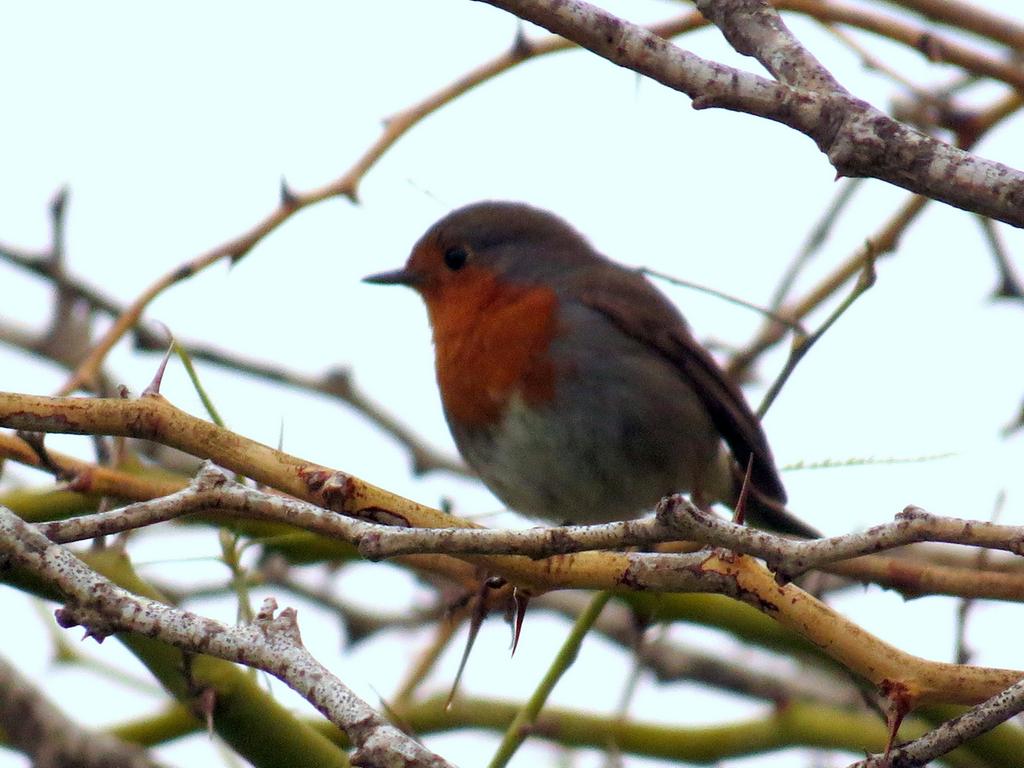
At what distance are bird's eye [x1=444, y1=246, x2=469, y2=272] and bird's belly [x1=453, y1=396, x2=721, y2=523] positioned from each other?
0.92m

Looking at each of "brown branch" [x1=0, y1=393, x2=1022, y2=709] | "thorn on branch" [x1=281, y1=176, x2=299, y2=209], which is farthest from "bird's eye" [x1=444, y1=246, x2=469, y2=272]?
"brown branch" [x1=0, y1=393, x2=1022, y2=709]

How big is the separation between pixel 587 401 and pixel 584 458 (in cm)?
18

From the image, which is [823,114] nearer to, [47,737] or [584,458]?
[47,737]

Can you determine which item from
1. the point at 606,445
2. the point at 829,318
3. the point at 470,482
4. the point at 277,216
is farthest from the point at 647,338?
the point at 829,318

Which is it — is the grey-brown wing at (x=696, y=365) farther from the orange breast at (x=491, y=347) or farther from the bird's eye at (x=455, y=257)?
the bird's eye at (x=455, y=257)

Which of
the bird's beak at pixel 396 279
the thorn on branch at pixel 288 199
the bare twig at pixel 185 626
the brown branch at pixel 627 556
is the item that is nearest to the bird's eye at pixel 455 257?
the bird's beak at pixel 396 279

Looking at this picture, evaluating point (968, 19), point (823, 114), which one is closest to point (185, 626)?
point (823, 114)

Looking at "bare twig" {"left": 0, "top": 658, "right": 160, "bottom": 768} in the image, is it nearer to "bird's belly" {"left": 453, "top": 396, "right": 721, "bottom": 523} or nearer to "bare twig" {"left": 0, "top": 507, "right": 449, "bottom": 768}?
"bare twig" {"left": 0, "top": 507, "right": 449, "bottom": 768}

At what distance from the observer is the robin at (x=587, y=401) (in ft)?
15.0

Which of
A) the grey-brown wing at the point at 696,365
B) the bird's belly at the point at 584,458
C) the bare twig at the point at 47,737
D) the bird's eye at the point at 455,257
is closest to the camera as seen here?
the bare twig at the point at 47,737

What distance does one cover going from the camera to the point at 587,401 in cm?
459

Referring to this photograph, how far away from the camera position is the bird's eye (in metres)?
5.44

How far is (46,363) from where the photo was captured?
15.4ft

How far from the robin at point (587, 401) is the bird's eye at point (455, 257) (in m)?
0.14
